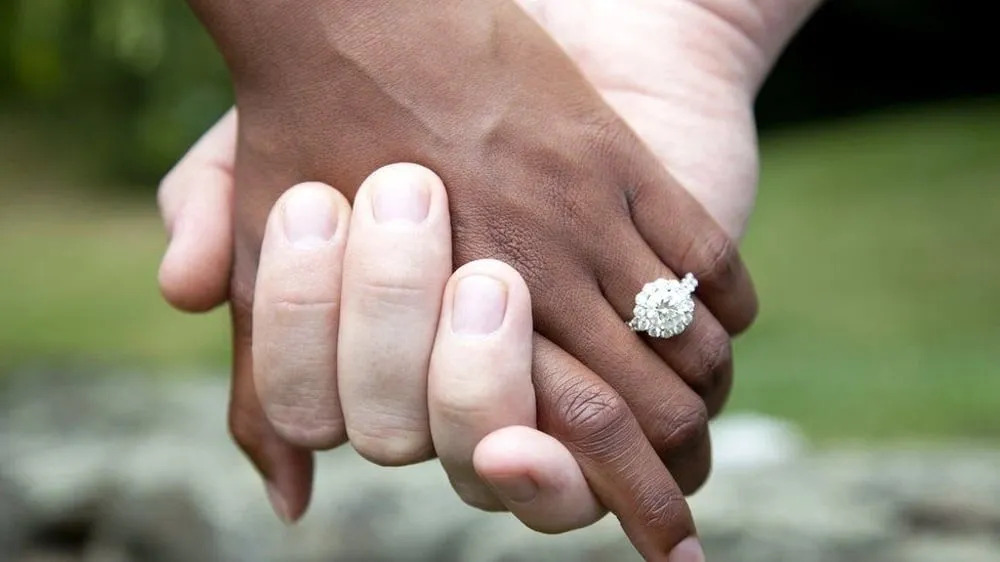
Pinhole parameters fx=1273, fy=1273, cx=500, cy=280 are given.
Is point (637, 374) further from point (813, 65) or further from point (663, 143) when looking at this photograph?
point (813, 65)

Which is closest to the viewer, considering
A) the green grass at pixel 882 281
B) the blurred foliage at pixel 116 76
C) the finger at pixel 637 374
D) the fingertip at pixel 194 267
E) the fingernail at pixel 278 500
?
the finger at pixel 637 374

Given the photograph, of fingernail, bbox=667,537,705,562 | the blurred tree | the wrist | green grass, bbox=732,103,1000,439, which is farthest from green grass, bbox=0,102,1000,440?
fingernail, bbox=667,537,705,562

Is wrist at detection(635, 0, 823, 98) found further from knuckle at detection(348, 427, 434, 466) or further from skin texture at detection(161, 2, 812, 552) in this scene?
knuckle at detection(348, 427, 434, 466)

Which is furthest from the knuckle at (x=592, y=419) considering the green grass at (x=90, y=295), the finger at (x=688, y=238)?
the green grass at (x=90, y=295)

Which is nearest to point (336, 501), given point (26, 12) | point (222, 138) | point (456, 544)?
point (456, 544)

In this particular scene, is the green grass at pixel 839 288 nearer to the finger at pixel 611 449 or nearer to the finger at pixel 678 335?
the finger at pixel 678 335

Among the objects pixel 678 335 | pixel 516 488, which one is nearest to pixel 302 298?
pixel 516 488

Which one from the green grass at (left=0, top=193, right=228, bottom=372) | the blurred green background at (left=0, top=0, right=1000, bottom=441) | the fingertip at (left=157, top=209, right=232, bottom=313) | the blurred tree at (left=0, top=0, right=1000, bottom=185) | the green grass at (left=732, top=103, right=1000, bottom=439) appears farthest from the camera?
the blurred tree at (left=0, top=0, right=1000, bottom=185)
